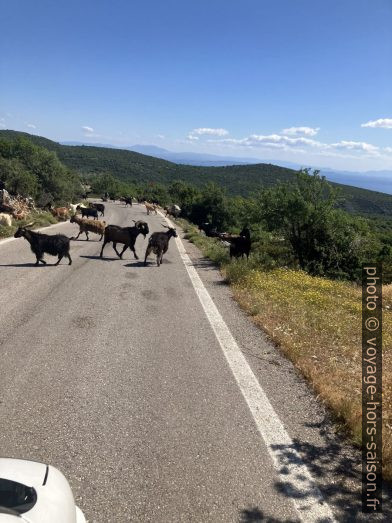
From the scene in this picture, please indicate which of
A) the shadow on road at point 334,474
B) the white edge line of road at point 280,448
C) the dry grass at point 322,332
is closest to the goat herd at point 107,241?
the dry grass at point 322,332

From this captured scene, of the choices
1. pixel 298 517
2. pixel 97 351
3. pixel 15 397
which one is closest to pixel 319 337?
pixel 97 351

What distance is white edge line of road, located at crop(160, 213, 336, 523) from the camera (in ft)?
8.98

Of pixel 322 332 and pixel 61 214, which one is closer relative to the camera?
pixel 322 332

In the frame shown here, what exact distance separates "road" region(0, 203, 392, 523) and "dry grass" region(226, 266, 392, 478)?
260mm

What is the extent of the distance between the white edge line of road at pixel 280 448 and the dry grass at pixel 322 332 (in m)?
0.69

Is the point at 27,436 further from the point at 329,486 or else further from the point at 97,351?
the point at 329,486

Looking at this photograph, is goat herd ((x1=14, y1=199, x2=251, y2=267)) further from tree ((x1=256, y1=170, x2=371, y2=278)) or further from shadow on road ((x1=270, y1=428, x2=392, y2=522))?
shadow on road ((x1=270, y1=428, x2=392, y2=522))

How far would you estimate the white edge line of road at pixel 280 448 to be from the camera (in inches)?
108

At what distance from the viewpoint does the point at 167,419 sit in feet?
12.2

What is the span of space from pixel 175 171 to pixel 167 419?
16686 centimetres

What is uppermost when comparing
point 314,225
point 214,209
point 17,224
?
point 314,225

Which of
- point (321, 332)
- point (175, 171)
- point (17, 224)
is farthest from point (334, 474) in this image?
point (175, 171)

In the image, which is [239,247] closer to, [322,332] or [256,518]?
[322,332]

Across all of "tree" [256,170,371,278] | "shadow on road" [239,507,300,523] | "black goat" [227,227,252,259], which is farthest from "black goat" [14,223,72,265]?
"shadow on road" [239,507,300,523]
